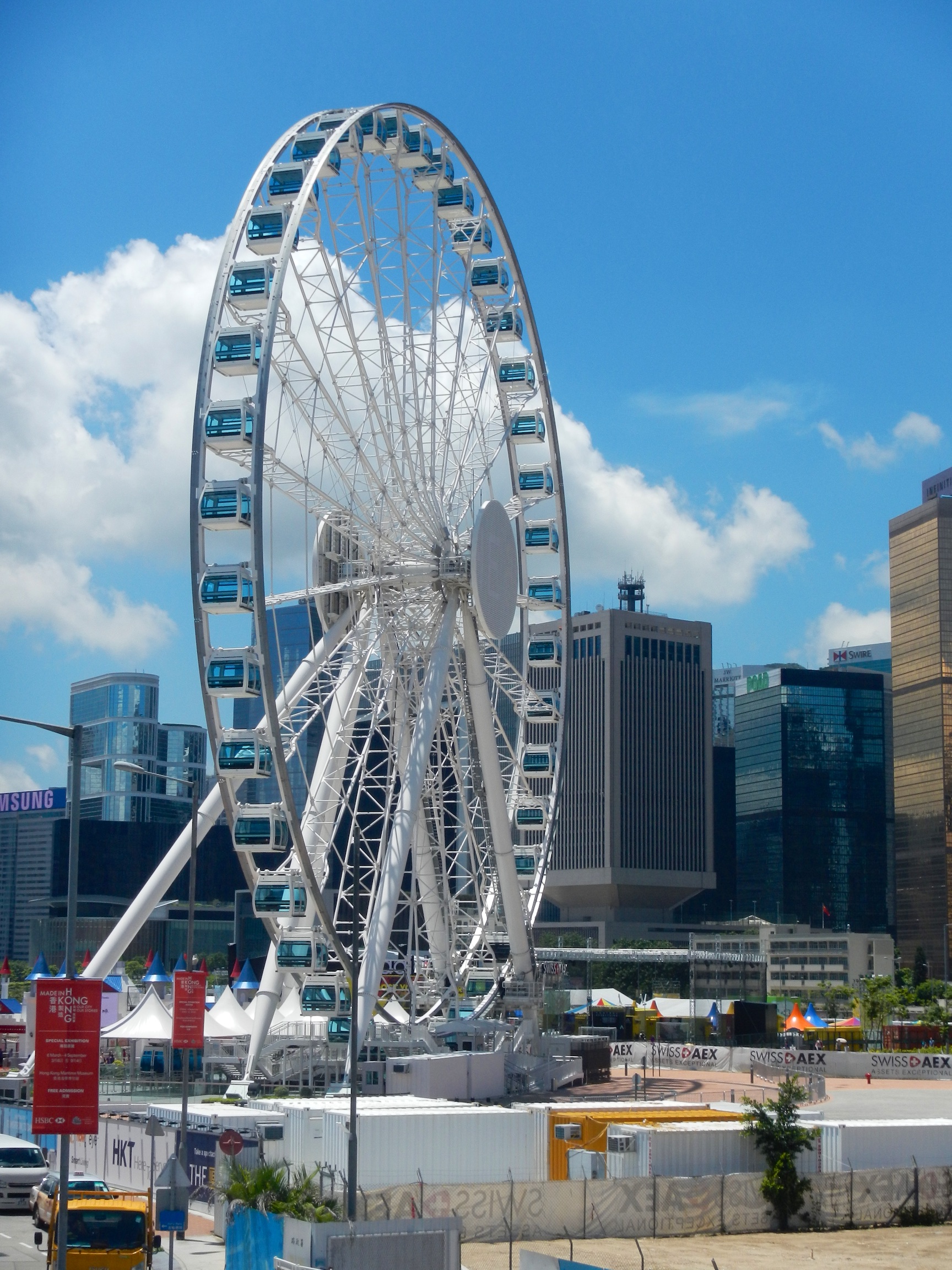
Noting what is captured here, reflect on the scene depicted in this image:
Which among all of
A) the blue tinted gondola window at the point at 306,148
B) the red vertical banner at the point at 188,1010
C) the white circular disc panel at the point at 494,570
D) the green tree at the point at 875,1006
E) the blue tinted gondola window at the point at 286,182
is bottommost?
the green tree at the point at 875,1006

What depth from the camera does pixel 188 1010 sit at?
34.2m

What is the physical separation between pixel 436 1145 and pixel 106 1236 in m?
11.4

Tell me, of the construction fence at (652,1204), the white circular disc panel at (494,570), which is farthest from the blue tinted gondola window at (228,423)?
the construction fence at (652,1204)

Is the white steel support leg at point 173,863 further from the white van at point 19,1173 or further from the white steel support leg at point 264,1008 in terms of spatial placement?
the white van at point 19,1173

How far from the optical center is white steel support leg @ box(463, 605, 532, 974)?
5759 cm

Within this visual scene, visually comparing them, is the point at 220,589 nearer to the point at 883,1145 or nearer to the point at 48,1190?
the point at 48,1190

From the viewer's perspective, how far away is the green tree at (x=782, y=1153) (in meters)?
37.5

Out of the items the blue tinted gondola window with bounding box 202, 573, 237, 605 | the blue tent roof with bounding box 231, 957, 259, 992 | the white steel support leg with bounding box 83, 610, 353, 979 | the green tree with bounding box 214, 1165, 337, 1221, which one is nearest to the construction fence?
the green tree with bounding box 214, 1165, 337, 1221

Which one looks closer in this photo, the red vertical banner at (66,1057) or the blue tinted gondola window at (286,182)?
the red vertical banner at (66,1057)

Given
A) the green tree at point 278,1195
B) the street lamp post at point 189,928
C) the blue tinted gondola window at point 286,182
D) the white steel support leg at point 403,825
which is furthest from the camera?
the white steel support leg at point 403,825

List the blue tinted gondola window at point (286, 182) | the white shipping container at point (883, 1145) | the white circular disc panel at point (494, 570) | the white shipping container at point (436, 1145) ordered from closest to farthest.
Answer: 1. the white shipping container at point (436, 1145)
2. the white shipping container at point (883, 1145)
3. the blue tinted gondola window at point (286, 182)
4. the white circular disc panel at point (494, 570)

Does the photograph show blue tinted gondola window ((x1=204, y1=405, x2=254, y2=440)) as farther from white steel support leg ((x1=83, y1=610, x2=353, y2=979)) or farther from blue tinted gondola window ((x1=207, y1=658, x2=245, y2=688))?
white steel support leg ((x1=83, y1=610, x2=353, y2=979))

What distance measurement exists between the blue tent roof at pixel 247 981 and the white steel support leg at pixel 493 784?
3021cm

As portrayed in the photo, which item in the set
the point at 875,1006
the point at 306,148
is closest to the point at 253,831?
the point at 306,148
